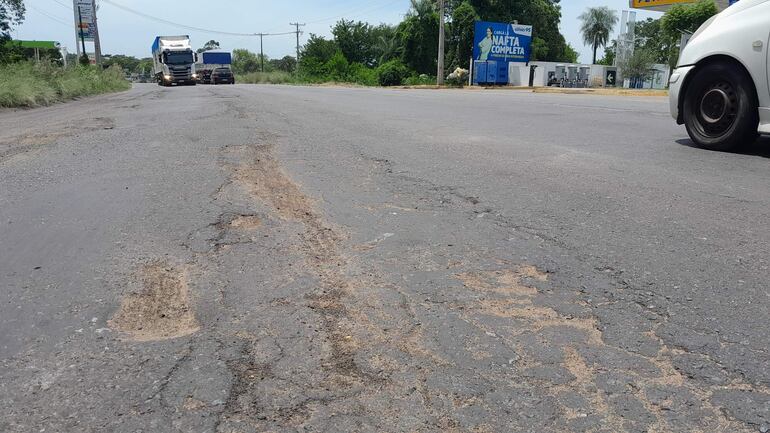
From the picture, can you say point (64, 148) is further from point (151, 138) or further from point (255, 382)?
point (255, 382)

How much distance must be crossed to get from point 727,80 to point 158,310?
6.62 meters

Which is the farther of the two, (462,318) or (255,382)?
(462,318)

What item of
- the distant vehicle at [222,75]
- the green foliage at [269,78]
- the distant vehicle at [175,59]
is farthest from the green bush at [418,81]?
the green foliage at [269,78]

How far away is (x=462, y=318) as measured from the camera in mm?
2900

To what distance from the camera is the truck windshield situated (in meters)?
44.1

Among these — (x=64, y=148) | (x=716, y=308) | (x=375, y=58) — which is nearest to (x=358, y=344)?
(x=716, y=308)

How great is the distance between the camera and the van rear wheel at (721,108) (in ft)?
21.7

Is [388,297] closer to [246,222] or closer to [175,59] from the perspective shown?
[246,222]

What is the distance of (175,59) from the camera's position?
1751 inches

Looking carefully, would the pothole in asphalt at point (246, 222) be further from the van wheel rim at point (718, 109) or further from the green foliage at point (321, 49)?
the green foliage at point (321, 49)

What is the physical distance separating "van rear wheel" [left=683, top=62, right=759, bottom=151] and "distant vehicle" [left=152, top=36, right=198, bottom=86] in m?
42.8

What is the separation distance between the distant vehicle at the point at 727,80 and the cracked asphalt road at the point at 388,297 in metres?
0.53

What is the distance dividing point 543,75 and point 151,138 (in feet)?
147

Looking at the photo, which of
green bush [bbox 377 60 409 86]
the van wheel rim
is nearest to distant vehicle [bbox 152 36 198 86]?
green bush [bbox 377 60 409 86]
